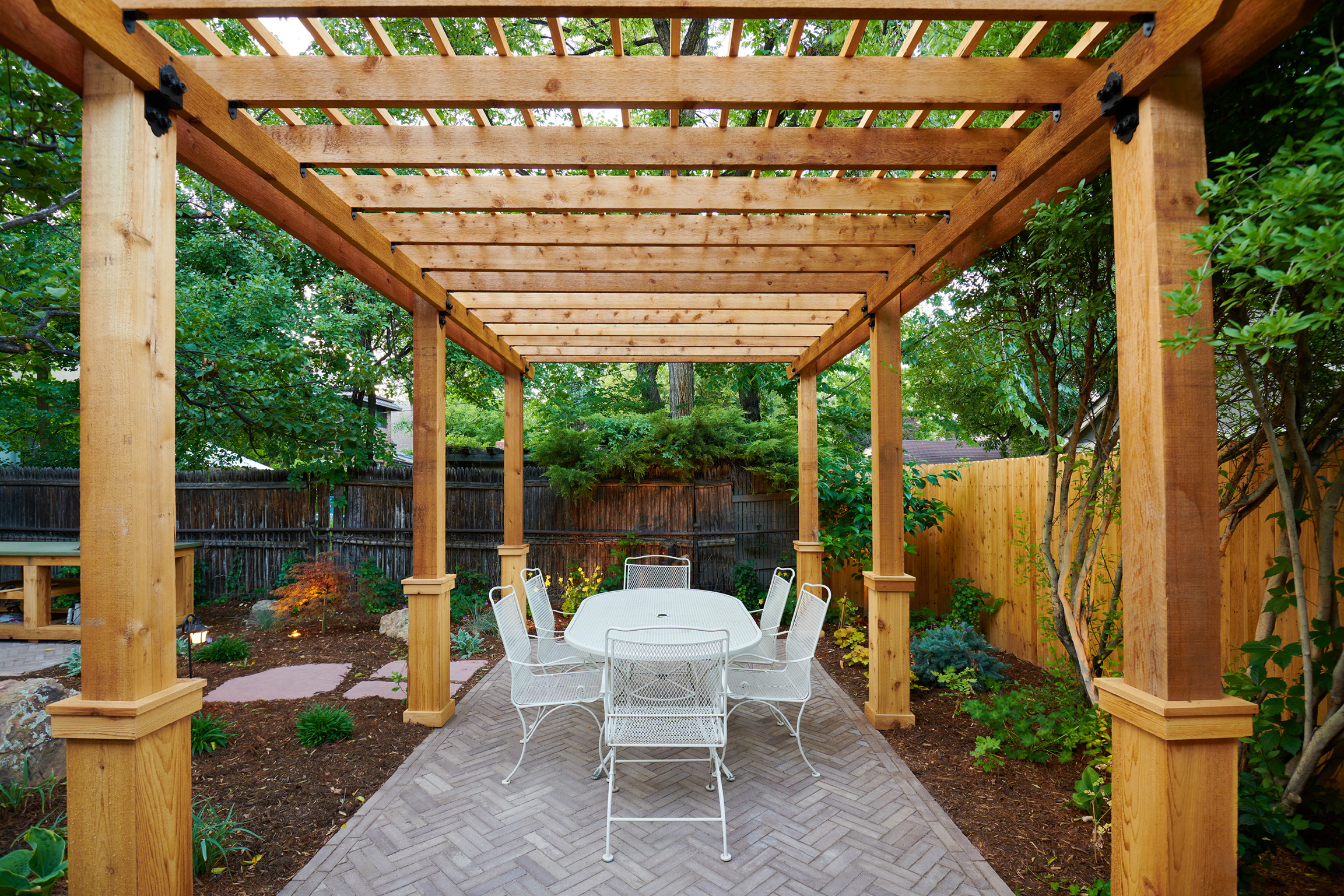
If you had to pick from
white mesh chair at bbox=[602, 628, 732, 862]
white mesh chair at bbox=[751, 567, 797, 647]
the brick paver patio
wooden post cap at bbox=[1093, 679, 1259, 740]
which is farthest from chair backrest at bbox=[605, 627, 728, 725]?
the brick paver patio

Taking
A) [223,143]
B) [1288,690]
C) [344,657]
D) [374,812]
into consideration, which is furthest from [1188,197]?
[344,657]

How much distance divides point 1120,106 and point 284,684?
584 cm

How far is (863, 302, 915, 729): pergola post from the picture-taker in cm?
388

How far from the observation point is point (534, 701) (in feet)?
10.8

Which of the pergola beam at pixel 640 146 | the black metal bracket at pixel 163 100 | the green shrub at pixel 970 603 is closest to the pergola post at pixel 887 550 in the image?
the pergola beam at pixel 640 146

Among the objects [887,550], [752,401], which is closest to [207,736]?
[887,550]

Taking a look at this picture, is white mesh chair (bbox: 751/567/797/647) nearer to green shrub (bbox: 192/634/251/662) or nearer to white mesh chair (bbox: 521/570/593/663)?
white mesh chair (bbox: 521/570/593/663)

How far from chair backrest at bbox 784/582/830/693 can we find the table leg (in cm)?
729

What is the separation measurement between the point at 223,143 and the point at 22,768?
10.2 ft

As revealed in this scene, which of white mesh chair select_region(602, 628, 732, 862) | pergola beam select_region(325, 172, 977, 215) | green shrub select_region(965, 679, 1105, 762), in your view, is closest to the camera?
white mesh chair select_region(602, 628, 732, 862)

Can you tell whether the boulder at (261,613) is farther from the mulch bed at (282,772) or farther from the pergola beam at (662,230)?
the pergola beam at (662,230)

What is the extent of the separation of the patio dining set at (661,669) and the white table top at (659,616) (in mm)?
12

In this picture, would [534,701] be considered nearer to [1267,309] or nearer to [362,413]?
[1267,309]

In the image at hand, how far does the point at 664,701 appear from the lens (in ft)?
9.99
